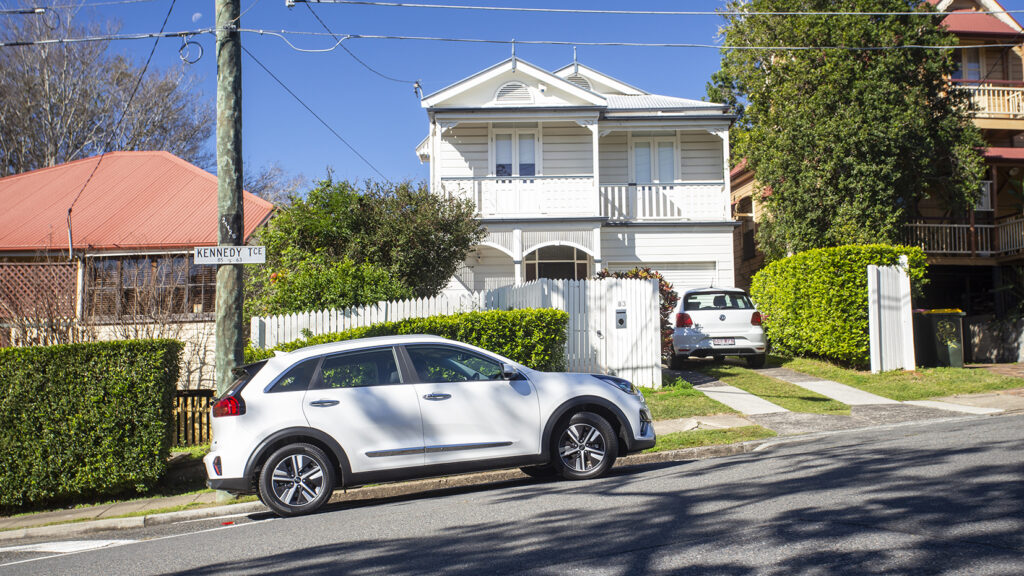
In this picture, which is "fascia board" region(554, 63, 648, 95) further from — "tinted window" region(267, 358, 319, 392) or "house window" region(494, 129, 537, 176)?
"tinted window" region(267, 358, 319, 392)

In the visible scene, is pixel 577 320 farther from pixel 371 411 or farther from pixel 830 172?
pixel 830 172

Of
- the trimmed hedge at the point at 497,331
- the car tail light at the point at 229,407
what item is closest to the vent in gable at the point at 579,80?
the trimmed hedge at the point at 497,331

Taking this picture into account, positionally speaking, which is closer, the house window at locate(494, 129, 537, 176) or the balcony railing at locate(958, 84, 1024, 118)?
the house window at locate(494, 129, 537, 176)

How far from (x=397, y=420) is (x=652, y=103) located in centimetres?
1834

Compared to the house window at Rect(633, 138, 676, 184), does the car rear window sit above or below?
below

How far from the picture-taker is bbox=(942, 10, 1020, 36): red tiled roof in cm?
2516

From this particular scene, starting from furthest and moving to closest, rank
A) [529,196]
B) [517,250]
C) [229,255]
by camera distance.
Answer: [529,196] < [517,250] < [229,255]

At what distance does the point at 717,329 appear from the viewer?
15281mm

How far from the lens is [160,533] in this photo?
298 inches

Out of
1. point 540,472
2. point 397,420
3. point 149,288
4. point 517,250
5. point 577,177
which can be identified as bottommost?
point 540,472

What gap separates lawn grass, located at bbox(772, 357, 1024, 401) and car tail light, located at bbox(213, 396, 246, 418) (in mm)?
10037

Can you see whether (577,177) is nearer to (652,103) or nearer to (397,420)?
(652,103)

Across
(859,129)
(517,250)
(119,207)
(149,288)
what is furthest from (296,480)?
(859,129)

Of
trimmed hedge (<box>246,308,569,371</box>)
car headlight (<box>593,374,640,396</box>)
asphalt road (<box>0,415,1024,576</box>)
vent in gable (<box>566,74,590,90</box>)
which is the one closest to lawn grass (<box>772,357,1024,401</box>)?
asphalt road (<box>0,415,1024,576</box>)
